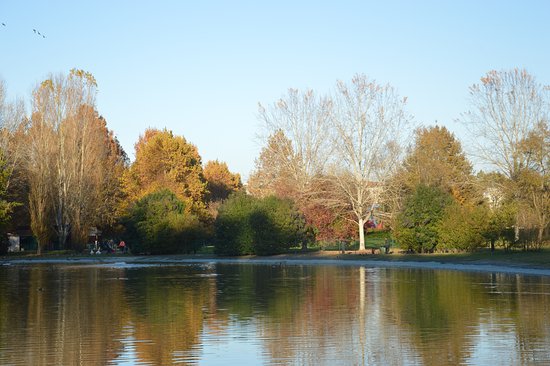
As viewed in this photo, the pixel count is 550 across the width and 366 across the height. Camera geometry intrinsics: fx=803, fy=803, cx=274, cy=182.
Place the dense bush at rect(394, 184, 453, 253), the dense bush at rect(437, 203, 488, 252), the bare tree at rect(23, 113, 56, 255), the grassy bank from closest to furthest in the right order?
the grassy bank < the dense bush at rect(437, 203, 488, 252) < the dense bush at rect(394, 184, 453, 253) < the bare tree at rect(23, 113, 56, 255)

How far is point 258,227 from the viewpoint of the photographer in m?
54.5

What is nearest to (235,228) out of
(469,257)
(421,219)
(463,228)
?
(421,219)

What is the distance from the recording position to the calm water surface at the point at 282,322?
13.2 m

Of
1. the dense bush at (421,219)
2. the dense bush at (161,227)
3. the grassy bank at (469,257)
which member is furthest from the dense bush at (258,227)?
the dense bush at (421,219)

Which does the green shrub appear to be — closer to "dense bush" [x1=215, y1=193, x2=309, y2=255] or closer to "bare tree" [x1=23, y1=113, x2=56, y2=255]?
"dense bush" [x1=215, y1=193, x2=309, y2=255]

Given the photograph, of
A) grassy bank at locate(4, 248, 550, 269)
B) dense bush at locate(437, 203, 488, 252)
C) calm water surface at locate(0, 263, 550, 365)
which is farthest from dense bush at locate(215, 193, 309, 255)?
calm water surface at locate(0, 263, 550, 365)

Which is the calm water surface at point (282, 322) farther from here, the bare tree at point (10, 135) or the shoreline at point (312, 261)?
the bare tree at point (10, 135)

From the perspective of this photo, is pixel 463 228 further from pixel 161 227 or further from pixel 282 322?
pixel 282 322

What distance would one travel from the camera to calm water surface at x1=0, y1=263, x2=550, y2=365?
13180 millimetres

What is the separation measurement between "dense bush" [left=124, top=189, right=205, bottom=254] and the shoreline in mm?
1838

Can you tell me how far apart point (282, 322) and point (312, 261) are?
2881 centimetres

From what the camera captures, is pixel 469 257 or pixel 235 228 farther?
pixel 235 228

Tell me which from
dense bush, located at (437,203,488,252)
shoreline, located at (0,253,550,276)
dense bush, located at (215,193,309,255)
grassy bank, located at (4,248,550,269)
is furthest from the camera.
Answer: dense bush, located at (215,193,309,255)

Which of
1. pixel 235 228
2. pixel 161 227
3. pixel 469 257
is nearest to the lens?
pixel 469 257
